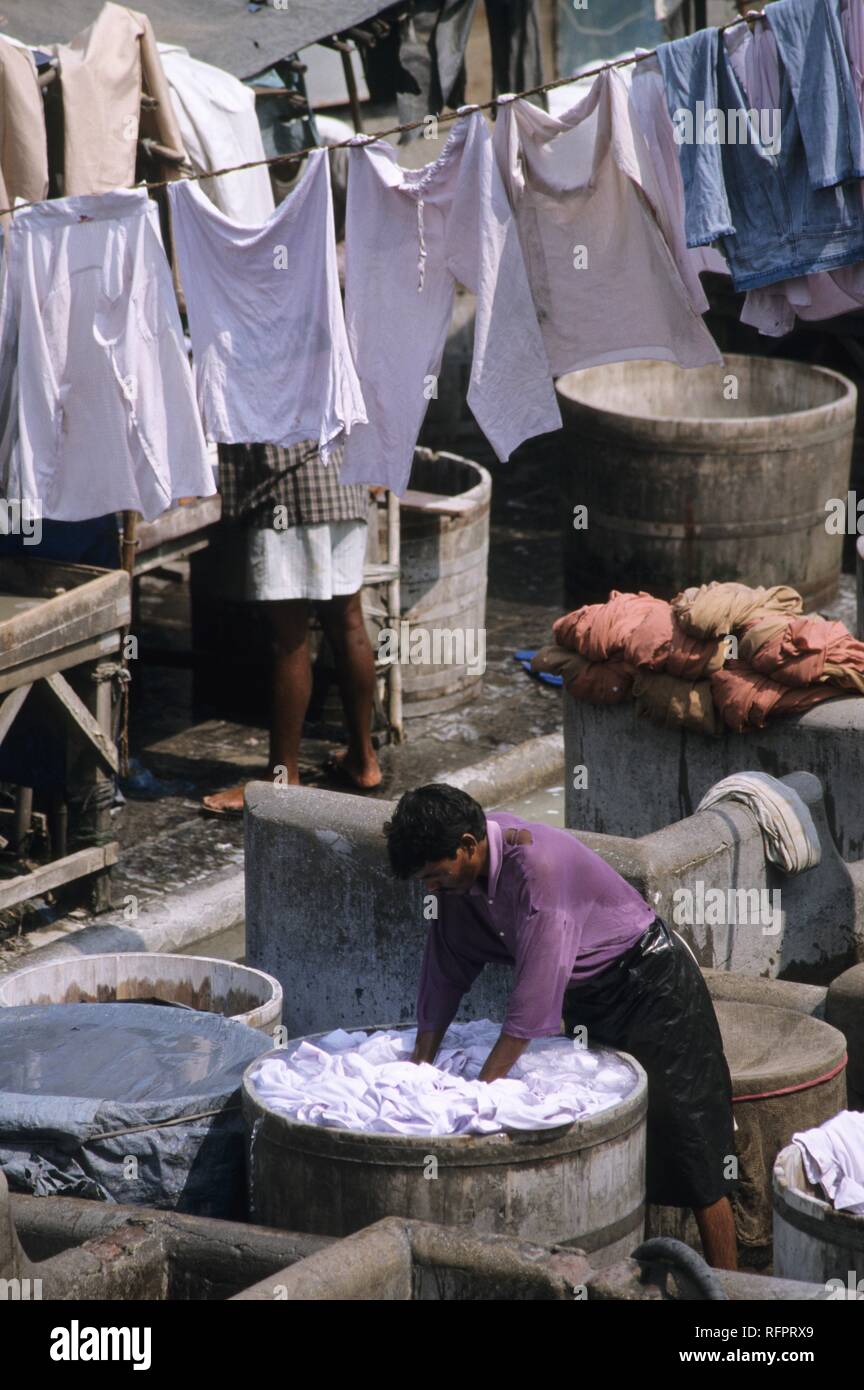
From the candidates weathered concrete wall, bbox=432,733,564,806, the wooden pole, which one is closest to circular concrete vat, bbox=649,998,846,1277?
weathered concrete wall, bbox=432,733,564,806

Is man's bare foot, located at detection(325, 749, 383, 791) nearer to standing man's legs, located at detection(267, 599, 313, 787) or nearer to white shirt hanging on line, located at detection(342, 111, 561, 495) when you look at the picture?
standing man's legs, located at detection(267, 599, 313, 787)

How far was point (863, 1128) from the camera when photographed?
498cm

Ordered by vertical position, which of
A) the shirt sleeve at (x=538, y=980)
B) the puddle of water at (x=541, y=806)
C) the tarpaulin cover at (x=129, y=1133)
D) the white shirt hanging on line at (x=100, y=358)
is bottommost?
the puddle of water at (x=541, y=806)

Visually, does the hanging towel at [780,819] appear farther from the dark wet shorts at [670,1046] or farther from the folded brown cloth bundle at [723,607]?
the dark wet shorts at [670,1046]

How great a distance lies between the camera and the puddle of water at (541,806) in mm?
9414

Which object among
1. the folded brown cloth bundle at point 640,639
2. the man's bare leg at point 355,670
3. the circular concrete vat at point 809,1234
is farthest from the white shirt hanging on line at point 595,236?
the circular concrete vat at point 809,1234

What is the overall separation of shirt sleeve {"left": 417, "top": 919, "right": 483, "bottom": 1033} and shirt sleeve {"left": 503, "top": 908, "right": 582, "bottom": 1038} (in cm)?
36

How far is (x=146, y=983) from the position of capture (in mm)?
6465

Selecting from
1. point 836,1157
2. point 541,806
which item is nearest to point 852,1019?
point 836,1157

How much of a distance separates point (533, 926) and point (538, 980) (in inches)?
5.5

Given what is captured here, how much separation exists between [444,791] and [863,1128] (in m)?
1.40

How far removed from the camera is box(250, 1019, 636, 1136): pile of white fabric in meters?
4.82

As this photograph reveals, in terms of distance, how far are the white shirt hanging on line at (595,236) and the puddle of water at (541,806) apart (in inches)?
116
